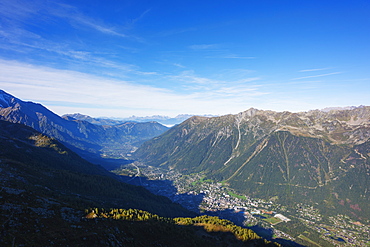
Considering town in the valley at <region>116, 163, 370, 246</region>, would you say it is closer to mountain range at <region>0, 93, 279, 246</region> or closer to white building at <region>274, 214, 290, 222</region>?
white building at <region>274, 214, 290, 222</region>

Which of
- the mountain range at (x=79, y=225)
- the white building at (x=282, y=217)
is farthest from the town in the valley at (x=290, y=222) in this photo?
the mountain range at (x=79, y=225)

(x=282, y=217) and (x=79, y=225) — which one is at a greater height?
(x=79, y=225)

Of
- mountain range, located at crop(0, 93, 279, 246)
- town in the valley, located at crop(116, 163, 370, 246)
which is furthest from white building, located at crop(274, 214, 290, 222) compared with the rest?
mountain range, located at crop(0, 93, 279, 246)

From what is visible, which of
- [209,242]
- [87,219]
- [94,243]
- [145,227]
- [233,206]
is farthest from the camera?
[233,206]

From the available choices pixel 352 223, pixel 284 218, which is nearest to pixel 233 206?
pixel 284 218

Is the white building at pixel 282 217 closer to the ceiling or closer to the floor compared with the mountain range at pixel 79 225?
closer to the floor

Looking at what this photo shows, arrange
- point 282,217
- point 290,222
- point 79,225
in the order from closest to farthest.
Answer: point 79,225, point 290,222, point 282,217

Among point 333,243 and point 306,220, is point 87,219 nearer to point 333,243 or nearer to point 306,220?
point 333,243

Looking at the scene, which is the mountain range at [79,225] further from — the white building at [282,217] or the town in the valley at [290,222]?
the white building at [282,217]

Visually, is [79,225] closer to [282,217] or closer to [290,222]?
[290,222]

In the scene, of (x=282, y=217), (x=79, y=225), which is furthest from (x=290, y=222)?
(x=79, y=225)

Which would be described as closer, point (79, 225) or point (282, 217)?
point (79, 225)
